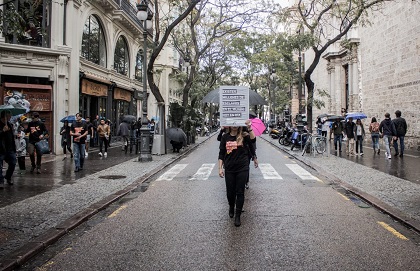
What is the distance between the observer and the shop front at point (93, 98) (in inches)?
839

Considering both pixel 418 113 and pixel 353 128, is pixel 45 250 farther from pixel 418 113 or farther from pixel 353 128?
pixel 418 113

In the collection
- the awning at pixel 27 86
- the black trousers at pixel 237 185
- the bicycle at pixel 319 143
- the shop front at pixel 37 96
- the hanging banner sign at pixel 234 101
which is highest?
the awning at pixel 27 86

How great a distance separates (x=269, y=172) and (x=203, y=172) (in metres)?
2.14

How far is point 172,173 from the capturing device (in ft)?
41.4

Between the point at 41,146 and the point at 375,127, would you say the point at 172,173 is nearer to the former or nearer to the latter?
the point at 41,146

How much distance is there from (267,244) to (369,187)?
5.29 metres

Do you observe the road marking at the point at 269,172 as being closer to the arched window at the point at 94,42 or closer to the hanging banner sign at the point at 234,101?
the hanging banner sign at the point at 234,101

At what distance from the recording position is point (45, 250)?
501cm

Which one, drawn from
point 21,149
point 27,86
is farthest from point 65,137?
point 21,149

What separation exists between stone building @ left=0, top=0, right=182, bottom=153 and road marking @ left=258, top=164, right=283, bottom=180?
8347 millimetres

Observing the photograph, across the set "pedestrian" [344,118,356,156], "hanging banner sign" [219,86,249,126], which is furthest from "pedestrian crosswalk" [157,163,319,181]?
"pedestrian" [344,118,356,156]

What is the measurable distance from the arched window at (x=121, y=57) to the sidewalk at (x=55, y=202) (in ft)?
47.3

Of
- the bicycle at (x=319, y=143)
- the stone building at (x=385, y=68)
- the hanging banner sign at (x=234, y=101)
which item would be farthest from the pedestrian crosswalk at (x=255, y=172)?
the stone building at (x=385, y=68)

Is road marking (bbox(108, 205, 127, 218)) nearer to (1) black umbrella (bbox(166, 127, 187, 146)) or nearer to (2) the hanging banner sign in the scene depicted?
(2) the hanging banner sign
